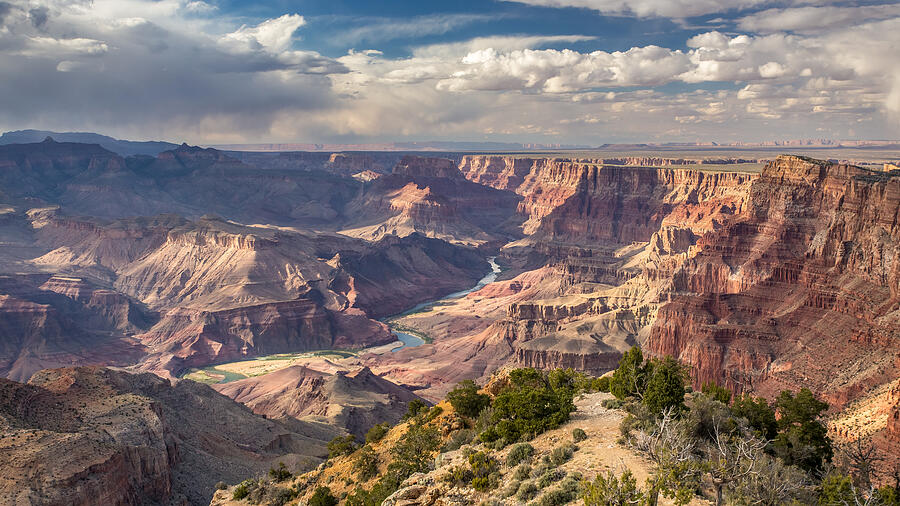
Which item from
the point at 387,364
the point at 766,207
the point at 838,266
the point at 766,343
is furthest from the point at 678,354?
the point at 387,364

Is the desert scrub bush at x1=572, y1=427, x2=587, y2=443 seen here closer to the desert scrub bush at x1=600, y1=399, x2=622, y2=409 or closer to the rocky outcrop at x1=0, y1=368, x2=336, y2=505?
the desert scrub bush at x1=600, y1=399, x2=622, y2=409

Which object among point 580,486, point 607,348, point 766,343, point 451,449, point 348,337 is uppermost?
point 580,486

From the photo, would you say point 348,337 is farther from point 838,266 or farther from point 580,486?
point 580,486

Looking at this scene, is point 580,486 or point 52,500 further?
point 52,500

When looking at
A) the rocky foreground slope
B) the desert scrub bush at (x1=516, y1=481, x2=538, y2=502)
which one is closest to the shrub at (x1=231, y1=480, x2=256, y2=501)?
the desert scrub bush at (x1=516, y1=481, x2=538, y2=502)

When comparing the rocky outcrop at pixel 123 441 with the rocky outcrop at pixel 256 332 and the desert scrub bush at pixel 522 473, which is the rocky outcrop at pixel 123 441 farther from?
the rocky outcrop at pixel 256 332

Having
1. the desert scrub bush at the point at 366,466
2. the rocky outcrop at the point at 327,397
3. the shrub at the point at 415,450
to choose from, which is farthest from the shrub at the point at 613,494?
the rocky outcrop at the point at 327,397

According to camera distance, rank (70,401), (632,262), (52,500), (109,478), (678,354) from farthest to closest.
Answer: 1. (632,262)
2. (678,354)
3. (70,401)
4. (109,478)
5. (52,500)
